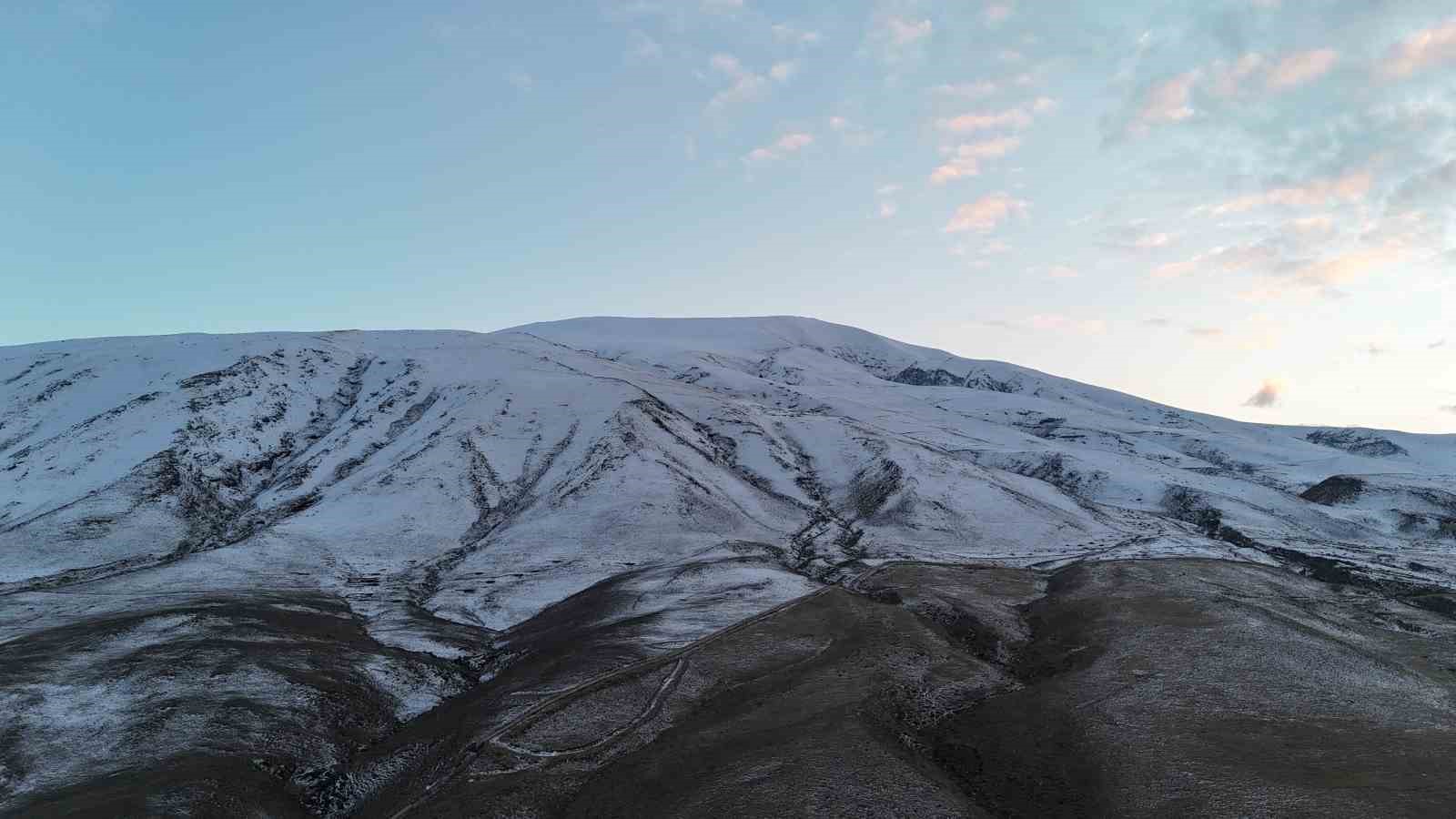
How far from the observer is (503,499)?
105812 millimetres

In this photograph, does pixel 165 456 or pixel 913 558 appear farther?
pixel 165 456

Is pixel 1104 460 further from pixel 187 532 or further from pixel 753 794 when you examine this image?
pixel 187 532

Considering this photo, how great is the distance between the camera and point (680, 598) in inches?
2408

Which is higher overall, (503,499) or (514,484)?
(514,484)

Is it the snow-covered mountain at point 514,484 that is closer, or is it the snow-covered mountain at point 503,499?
the snow-covered mountain at point 503,499

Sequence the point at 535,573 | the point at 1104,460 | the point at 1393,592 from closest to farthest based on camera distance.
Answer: the point at 1393,592
the point at 535,573
the point at 1104,460

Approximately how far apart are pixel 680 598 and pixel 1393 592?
2442 inches

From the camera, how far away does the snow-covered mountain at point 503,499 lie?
221 feet

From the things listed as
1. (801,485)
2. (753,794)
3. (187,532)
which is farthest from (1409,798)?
(187,532)

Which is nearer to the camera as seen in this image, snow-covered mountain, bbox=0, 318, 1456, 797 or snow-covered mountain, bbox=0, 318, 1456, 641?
snow-covered mountain, bbox=0, 318, 1456, 797

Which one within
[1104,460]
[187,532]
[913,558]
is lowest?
[187,532]

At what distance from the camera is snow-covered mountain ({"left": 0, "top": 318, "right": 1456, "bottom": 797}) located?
67.3 m

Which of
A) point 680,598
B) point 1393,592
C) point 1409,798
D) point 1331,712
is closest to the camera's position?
point 1409,798

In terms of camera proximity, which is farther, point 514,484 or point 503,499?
point 514,484
